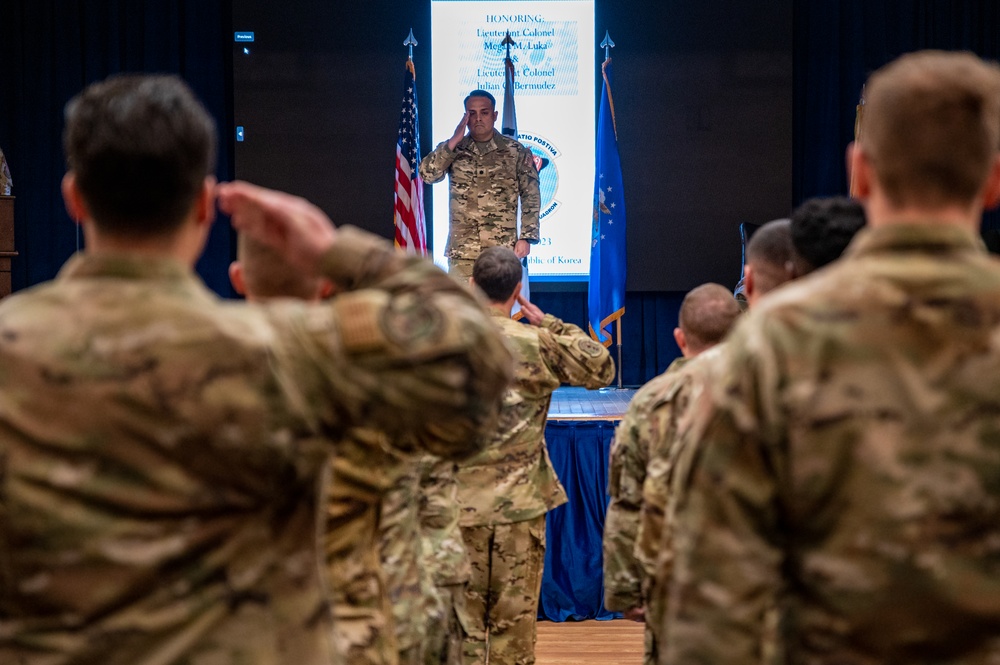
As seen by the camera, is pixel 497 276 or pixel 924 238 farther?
pixel 497 276

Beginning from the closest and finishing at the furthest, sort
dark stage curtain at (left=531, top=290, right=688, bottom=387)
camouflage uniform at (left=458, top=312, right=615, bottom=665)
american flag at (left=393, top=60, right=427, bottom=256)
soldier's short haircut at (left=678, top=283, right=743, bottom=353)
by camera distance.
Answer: soldier's short haircut at (left=678, top=283, right=743, bottom=353) < camouflage uniform at (left=458, top=312, right=615, bottom=665) < american flag at (left=393, top=60, right=427, bottom=256) < dark stage curtain at (left=531, top=290, right=688, bottom=387)

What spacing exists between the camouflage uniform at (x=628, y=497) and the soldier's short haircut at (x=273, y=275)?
1113mm

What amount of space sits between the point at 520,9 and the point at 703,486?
6.86 meters

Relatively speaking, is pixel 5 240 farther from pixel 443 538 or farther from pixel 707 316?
pixel 707 316

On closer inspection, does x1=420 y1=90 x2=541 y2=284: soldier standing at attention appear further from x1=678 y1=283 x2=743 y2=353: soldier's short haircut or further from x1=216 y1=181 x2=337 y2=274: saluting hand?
x1=216 y1=181 x2=337 y2=274: saluting hand

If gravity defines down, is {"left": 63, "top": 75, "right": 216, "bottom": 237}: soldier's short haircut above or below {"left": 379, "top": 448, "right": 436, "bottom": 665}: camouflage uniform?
above

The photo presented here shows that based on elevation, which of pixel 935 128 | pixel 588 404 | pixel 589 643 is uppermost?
pixel 935 128

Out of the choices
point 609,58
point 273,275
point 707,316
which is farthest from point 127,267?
point 609,58

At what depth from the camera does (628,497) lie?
2.54 m

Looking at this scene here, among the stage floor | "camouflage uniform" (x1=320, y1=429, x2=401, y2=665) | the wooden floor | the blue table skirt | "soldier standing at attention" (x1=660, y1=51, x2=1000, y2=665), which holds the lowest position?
the wooden floor

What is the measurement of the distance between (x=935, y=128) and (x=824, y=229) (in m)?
0.80

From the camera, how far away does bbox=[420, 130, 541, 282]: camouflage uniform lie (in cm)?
652

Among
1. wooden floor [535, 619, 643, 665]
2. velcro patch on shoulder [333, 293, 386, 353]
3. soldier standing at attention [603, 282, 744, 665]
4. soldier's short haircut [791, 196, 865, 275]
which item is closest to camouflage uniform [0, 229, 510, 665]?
velcro patch on shoulder [333, 293, 386, 353]

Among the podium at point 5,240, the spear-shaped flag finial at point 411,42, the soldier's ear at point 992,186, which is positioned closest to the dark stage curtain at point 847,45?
the spear-shaped flag finial at point 411,42
